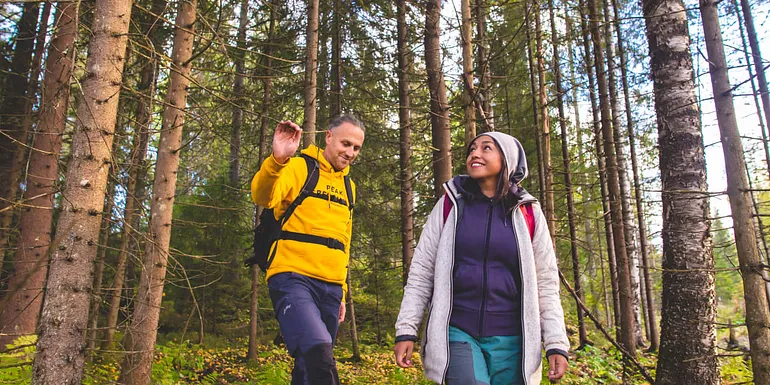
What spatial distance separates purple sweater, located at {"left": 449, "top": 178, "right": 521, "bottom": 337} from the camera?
2.93 meters

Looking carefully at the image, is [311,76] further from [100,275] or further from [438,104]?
[100,275]

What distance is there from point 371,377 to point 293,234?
6662 millimetres

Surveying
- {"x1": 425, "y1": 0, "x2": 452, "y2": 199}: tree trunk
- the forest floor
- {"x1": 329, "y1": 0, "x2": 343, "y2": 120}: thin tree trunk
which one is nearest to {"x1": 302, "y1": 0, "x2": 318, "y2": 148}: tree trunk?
{"x1": 425, "y1": 0, "x2": 452, "y2": 199}: tree trunk

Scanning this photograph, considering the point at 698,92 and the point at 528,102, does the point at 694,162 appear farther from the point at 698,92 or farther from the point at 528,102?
the point at 528,102

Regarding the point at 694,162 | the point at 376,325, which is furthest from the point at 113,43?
the point at 376,325

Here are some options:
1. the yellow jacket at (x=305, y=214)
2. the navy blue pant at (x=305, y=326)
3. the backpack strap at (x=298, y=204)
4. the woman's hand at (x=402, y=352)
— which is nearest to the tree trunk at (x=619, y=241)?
the yellow jacket at (x=305, y=214)

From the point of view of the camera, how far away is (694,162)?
508cm

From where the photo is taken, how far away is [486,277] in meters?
2.96

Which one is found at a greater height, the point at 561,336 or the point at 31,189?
the point at 31,189

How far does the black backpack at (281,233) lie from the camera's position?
3.80 m

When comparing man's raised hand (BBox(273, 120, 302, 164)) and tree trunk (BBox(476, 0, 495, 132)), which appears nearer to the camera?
man's raised hand (BBox(273, 120, 302, 164))

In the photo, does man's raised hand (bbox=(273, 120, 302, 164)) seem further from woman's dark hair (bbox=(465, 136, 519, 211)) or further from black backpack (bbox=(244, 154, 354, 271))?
woman's dark hair (bbox=(465, 136, 519, 211))

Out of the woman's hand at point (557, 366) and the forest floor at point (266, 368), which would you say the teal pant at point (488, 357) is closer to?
the woman's hand at point (557, 366)

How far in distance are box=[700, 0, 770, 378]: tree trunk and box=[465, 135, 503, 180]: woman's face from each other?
2539 mm
